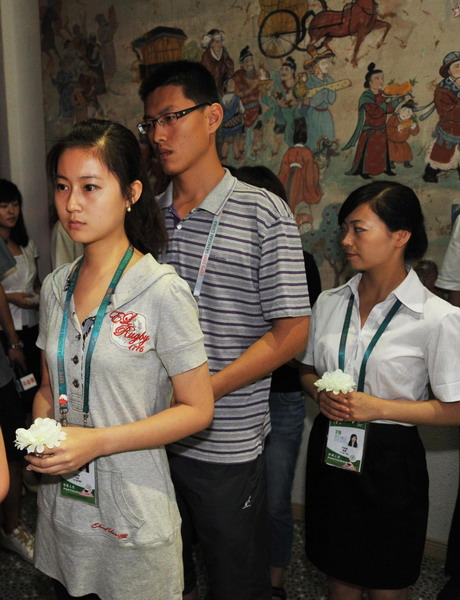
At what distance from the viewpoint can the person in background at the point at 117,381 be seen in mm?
1353

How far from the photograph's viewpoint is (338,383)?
184 centimetres

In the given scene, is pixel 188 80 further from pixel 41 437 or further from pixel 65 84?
pixel 65 84

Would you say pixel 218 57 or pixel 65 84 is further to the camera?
pixel 65 84

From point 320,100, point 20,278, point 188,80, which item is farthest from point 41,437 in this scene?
point 20,278

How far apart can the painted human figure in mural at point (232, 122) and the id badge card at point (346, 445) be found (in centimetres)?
188

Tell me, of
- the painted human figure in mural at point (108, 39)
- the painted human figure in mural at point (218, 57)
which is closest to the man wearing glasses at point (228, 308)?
the painted human figure in mural at point (218, 57)

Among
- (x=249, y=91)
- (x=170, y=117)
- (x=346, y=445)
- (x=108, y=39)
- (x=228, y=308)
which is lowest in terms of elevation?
(x=346, y=445)

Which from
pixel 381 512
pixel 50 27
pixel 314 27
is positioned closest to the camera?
pixel 381 512

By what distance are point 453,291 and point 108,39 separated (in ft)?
9.00

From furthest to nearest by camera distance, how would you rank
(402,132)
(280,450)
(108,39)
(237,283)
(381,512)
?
(108,39), (402,132), (280,450), (381,512), (237,283)

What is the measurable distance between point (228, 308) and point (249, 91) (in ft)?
6.13

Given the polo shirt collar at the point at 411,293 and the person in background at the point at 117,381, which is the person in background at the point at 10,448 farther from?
the polo shirt collar at the point at 411,293

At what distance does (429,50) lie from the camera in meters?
2.67

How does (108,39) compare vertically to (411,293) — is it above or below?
above
